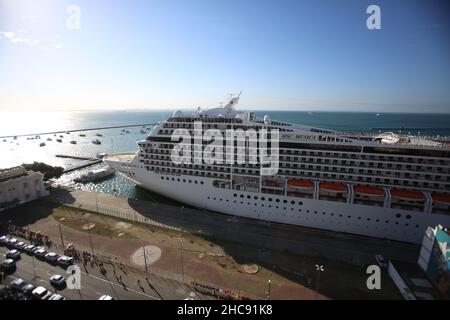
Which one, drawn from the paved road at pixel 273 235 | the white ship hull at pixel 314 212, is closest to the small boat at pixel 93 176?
the paved road at pixel 273 235

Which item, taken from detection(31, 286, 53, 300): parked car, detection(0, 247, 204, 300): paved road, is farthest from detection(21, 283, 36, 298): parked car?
detection(0, 247, 204, 300): paved road

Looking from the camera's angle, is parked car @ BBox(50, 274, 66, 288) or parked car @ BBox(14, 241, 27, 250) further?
parked car @ BBox(14, 241, 27, 250)

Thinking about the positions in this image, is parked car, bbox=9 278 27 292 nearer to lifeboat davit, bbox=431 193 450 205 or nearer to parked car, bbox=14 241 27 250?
parked car, bbox=14 241 27 250

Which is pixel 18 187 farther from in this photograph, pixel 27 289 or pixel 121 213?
pixel 27 289

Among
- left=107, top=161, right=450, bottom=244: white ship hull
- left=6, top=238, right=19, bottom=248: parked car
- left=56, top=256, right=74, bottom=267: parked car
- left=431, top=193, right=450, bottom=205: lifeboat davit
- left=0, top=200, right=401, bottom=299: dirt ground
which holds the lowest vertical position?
left=0, top=200, right=401, bottom=299: dirt ground
